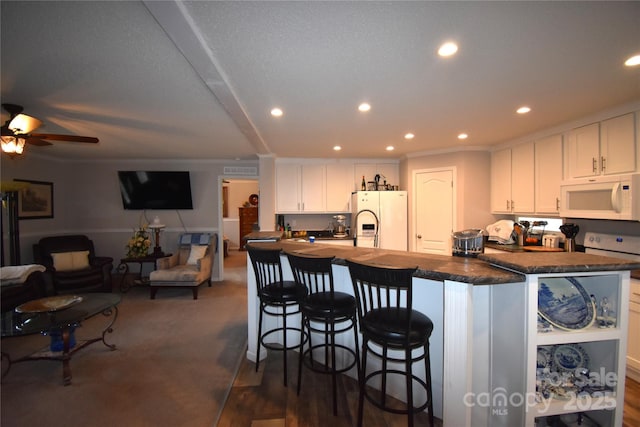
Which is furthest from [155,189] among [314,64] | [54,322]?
[314,64]

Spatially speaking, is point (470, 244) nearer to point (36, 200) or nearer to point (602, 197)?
point (602, 197)

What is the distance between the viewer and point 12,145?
8.06ft

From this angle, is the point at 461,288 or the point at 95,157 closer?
the point at 461,288

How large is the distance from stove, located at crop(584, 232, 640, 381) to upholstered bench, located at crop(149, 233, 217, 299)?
4953mm

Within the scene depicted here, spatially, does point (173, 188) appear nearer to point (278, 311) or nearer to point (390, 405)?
point (278, 311)

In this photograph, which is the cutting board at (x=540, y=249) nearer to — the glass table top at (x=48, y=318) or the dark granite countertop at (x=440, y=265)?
the dark granite countertop at (x=440, y=265)

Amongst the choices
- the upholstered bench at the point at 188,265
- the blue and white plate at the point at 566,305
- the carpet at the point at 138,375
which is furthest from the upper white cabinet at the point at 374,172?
the blue and white plate at the point at 566,305

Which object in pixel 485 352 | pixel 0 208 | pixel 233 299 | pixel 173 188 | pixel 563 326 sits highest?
pixel 173 188

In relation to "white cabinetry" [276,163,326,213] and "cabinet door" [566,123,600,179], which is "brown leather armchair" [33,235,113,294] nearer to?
"white cabinetry" [276,163,326,213]

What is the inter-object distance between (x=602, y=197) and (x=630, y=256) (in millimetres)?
577

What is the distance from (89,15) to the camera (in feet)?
4.50

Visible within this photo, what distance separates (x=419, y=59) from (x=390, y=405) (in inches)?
92.5

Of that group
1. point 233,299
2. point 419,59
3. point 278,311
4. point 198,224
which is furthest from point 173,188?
point 419,59

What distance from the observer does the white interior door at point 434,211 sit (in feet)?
14.1
